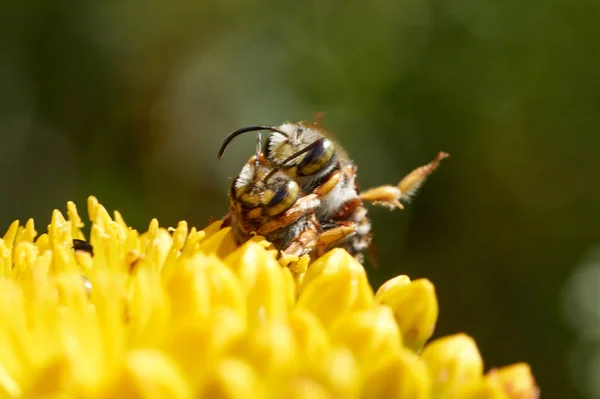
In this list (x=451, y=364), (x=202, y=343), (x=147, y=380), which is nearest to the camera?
(x=147, y=380)

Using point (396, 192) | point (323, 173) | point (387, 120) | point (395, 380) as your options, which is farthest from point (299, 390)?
point (387, 120)

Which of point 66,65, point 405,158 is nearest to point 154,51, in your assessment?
point 66,65

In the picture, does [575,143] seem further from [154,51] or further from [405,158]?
[154,51]

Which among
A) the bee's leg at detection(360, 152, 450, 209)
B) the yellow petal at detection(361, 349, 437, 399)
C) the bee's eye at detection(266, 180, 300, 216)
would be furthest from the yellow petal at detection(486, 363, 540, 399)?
the bee's leg at detection(360, 152, 450, 209)

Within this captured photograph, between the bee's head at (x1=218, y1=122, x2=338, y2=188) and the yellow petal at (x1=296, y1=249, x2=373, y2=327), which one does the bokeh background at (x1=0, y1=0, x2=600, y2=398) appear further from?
the yellow petal at (x1=296, y1=249, x2=373, y2=327)

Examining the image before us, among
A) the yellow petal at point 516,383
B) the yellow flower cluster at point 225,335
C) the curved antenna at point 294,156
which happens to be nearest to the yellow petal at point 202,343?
the yellow flower cluster at point 225,335

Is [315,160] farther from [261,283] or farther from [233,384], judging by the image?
[233,384]
